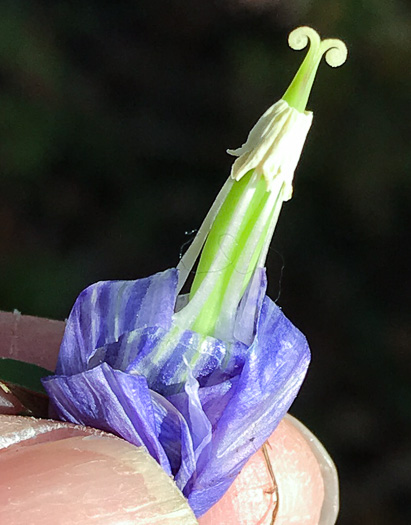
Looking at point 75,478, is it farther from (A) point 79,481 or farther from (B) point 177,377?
(B) point 177,377

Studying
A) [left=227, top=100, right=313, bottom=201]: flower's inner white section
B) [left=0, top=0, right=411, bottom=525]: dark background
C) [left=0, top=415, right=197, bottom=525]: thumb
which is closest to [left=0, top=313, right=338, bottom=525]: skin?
[left=0, top=415, right=197, bottom=525]: thumb

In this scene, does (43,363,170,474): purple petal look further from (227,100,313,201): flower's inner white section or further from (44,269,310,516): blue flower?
(227,100,313,201): flower's inner white section

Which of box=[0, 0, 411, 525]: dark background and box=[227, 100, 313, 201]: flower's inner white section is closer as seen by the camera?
box=[227, 100, 313, 201]: flower's inner white section

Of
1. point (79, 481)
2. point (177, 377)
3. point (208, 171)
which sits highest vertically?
point (208, 171)

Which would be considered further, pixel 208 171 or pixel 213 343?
pixel 208 171

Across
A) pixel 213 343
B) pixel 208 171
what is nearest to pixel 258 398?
pixel 213 343

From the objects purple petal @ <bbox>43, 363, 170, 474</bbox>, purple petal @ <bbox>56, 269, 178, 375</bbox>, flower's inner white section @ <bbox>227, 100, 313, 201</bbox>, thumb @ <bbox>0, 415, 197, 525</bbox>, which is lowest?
thumb @ <bbox>0, 415, 197, 525</bbox>
